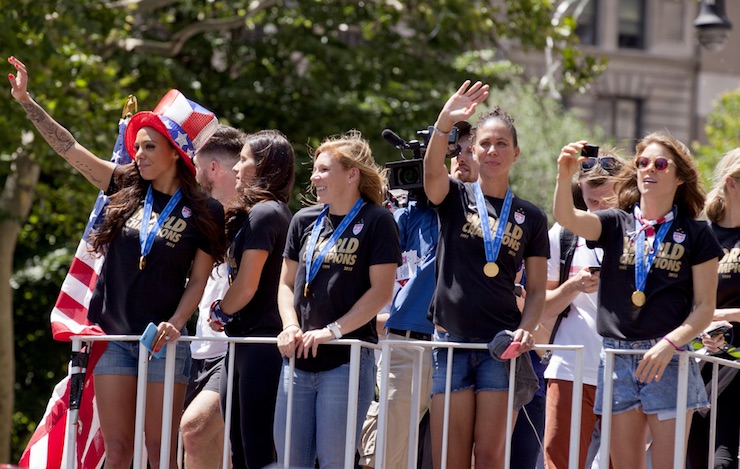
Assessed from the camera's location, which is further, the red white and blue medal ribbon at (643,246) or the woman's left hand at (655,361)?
the red white and blue medal ribbon at (643,246)

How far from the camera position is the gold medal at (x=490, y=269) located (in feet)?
18.1

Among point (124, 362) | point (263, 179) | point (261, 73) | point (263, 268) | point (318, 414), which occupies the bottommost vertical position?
point (318, 414)

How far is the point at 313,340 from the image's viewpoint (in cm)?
543

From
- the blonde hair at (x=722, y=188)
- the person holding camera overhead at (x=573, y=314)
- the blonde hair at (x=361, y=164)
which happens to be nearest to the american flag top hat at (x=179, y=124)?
the blonde hair at (x=361, y=164)

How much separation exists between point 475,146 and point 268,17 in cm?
1054

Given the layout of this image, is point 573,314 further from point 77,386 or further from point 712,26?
point 712,26

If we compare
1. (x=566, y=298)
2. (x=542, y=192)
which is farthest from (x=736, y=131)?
(x=566, y=298)

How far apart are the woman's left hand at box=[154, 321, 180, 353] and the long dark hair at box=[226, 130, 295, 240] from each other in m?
0.70

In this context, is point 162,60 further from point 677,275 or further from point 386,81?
point 677,275

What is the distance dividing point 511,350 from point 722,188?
1798 mm

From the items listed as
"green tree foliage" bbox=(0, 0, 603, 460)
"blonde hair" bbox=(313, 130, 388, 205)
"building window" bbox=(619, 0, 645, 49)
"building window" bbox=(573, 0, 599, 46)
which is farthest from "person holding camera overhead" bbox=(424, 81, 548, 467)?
"building window" bbox=(619, 0, 645, 49)

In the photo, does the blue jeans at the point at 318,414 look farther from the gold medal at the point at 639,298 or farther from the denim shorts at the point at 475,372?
the gold medal at the point at 639,298

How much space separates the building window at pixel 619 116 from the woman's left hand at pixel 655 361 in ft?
91.2

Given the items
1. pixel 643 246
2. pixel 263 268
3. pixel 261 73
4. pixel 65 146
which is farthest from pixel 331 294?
pixel 261 73
